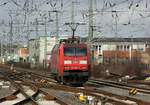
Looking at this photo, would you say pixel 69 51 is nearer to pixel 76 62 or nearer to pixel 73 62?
pixel 73 62

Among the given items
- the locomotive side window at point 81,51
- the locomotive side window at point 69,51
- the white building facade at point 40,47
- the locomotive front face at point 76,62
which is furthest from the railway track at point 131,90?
the white building facade at point 40,47

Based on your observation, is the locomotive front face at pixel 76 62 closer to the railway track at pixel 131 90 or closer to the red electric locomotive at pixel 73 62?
the red electric locomotive at pixel 73 62

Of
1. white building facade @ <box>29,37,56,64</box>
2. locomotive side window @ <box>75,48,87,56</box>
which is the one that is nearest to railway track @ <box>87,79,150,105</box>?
locomotive side window @ <box>75,48,87,56</box>

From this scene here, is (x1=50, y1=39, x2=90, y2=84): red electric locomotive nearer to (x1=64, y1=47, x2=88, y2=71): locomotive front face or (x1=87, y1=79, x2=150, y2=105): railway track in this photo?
(x1=64, y1=47, x2=88, y2=71): locomotive front face

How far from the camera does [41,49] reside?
107125 mm

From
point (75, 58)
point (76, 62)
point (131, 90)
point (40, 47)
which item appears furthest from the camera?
point (40, 47)

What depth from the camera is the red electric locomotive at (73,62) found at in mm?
32094

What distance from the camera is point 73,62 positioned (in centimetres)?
3225

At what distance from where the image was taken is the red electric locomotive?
105 feet

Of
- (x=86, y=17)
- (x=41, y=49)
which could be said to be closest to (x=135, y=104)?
(x=86, y=17)

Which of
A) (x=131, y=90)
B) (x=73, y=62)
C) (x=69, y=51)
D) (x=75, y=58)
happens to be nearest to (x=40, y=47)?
(x=69, y=51)

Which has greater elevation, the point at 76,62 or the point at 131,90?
the point at 76,62

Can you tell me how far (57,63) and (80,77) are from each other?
268 cm

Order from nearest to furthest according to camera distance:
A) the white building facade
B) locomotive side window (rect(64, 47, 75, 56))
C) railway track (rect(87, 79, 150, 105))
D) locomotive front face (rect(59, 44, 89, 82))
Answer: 1. railway track (rect(87, 79, 150, 105))
2. locomotive front face (rect(59, 44, 89, 82))
3. locomotive side window (rect(64, 47, 75, 56))
4. the white building facade
